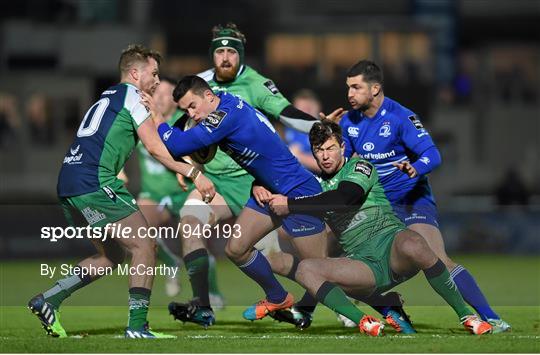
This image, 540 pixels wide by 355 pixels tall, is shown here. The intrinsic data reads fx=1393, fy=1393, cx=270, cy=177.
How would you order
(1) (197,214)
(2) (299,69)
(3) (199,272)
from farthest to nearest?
(2) (299,69), (1) (197,214), (3) (199,272)

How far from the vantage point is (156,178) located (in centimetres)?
1634

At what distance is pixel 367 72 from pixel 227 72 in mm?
1705

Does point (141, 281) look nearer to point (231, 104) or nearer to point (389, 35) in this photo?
point (231, 104)

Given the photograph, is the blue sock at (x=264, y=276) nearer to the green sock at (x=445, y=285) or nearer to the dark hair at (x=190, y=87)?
the green sock at (x=445, y=285)

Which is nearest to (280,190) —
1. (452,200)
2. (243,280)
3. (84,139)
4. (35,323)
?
(84,139)

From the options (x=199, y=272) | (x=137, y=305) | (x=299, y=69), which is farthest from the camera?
(x=299, y=69)

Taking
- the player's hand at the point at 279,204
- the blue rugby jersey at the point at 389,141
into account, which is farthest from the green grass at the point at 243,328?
the player's hand at the point at 279,204

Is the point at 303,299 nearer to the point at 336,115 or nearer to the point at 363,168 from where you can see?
the point at 363,168

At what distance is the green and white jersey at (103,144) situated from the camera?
11414 millimetres

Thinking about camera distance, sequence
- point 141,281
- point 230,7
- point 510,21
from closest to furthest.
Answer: point 141,281
point 230,7
point 510,21

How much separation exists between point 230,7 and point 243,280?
26.0 meters

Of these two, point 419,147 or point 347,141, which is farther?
point 347,141

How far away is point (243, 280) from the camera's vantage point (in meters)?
16.9

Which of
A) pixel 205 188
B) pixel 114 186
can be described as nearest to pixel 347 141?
pixel 205 188
